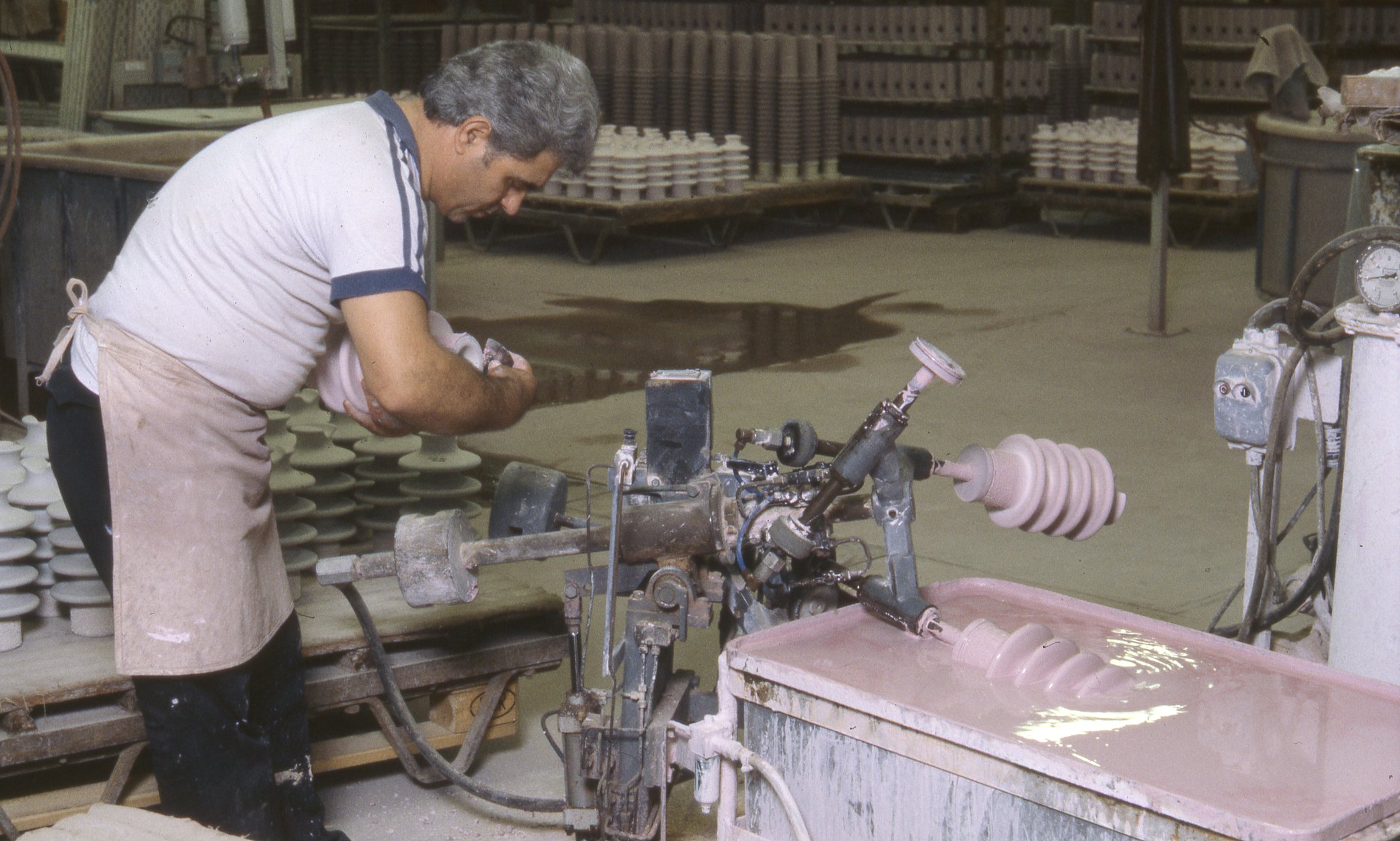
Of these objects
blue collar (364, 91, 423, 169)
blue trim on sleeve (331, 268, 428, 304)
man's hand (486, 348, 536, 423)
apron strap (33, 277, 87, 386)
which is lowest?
man's hand (486, 348, 536, 423)

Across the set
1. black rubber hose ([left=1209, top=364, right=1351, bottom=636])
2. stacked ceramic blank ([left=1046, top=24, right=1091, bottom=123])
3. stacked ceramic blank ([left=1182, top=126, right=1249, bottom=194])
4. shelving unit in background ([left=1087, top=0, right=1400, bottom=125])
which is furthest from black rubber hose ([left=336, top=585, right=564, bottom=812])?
stacked ceramic blank ([left=1046, top=24, right=1091, bottom=123])

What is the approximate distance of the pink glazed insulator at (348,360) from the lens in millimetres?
2518

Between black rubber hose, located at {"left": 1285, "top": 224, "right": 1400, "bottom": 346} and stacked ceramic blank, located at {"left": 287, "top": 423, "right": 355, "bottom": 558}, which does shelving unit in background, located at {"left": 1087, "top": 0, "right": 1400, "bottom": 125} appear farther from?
black rubber hose, located at {"left": 1285, "top": 224, "right": 1400, "bottom": 346}

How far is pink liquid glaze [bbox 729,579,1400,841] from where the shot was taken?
1.71 m

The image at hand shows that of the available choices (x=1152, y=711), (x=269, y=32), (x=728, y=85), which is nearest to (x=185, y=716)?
(x=1152, y=711)

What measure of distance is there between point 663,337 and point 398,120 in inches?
212

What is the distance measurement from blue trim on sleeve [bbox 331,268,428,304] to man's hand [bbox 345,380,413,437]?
0.22 metres

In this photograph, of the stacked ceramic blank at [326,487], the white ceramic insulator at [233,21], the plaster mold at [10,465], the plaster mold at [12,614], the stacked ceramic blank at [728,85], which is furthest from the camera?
the stacked ceramic blank at [728,85]

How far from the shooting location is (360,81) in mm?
13047

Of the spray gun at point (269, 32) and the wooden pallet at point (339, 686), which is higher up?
the spray gun at point (269, 32)

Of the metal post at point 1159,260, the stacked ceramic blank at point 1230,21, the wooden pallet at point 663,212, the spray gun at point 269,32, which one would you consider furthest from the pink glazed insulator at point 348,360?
the stacked ceramic blank at point 1230,21

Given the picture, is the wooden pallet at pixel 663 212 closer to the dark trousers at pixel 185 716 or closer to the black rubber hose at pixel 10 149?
the black rubber hose at pixel 10 149

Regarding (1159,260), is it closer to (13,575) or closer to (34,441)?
(34,441)

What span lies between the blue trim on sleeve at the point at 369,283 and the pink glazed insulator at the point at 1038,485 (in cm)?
84
